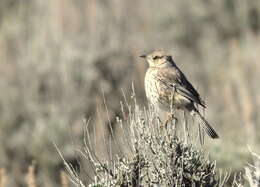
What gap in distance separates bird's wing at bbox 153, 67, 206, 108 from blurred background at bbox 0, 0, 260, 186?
1841mm

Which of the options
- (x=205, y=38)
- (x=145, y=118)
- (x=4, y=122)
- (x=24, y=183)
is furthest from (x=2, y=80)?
(x=145, y=118)

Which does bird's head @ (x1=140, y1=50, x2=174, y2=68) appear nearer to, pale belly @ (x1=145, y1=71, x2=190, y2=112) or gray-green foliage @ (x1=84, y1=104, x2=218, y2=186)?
pale belly @ (x1=145, y1=71, x2=190, y2=112)

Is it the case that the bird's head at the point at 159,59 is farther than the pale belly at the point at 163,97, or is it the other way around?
the bird's head at the point at 159,59

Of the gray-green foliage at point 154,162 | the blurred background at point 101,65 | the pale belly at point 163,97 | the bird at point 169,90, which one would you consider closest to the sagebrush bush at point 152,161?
the gray-green foliage at point 154,162

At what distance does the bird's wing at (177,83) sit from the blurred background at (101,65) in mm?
1841

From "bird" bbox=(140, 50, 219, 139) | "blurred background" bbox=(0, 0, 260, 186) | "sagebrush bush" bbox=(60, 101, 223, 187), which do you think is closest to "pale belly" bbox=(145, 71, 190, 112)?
"bird" bbox=(140, 50, 219, 139)

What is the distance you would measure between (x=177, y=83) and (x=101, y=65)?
255 inches

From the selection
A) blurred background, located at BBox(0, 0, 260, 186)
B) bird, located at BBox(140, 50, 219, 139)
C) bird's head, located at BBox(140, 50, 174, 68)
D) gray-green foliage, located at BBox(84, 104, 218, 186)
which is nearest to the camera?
gray-green foliage, located at BBox(84, 104, 218, 186)

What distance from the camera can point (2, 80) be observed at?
13211 millimetres

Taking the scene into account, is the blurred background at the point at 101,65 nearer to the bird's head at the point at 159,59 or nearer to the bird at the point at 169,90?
the bird's head at the point at 159,59

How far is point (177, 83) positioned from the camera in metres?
7.80

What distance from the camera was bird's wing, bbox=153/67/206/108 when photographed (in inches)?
298

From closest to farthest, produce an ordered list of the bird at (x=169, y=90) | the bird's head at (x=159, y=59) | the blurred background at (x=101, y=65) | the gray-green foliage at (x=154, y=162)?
the gray-green foliage at (x=154, y=162), the bird at (x=169, y=90), the bird's head at (x=159, y=59), the blurred background at (x=101, y=65)

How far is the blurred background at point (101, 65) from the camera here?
1254 centimetres
